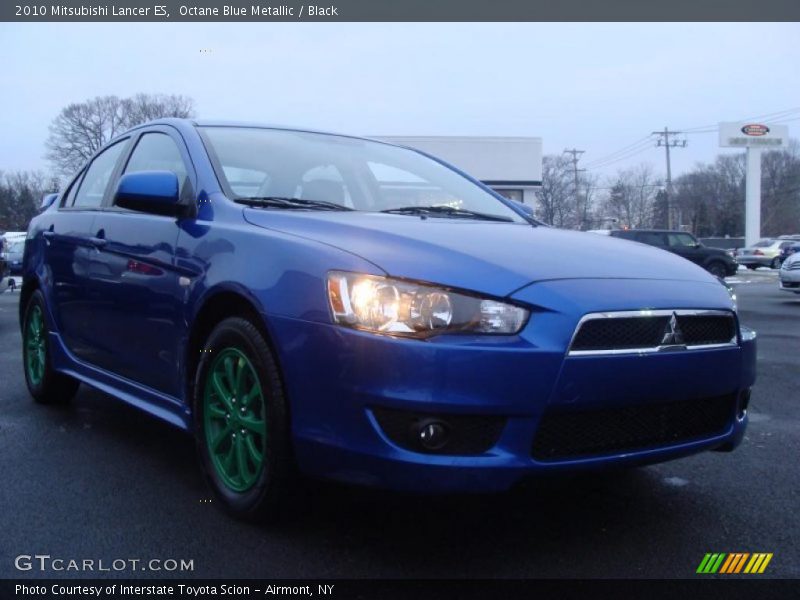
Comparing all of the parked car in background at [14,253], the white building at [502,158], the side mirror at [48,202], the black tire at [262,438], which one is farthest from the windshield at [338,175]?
the white building at [502,158]

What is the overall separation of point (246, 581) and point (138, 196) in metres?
1.74

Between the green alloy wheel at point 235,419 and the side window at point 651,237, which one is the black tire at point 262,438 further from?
the side window at point 651,237

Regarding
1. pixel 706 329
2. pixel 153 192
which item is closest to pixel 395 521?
pixel 706 329

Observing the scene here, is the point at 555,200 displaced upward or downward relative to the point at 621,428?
upward

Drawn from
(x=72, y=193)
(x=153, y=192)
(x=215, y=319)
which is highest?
(x=72, y=193)

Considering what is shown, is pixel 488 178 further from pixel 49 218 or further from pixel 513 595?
pixel 513 595

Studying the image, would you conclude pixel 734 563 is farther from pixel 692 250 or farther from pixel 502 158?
pixel 502 158

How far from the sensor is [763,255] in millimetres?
37062

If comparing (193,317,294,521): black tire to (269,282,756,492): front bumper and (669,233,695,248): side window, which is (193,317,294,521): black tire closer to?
(269,282,756,492): front bumper

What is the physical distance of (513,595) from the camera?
7.98 feet

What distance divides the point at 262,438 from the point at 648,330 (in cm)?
134

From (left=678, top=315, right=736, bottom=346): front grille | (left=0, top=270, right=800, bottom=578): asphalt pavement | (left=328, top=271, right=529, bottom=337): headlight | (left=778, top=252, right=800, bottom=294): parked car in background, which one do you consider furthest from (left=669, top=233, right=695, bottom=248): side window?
(left=328, top=271, right=529, bottom=337): headlight

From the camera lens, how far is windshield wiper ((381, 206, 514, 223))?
3.69 metres

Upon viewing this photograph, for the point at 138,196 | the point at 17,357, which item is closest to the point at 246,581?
the point at 138,196
